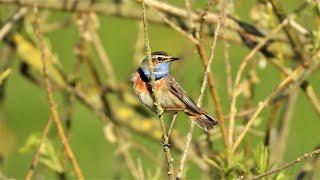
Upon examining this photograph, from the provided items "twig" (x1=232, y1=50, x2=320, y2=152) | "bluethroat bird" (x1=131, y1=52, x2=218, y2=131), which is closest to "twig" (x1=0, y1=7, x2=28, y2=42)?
"bluethroat bird" (x1=131, y1=52, x2=218, y2=131)

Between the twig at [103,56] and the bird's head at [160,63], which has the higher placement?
the twig at [103,56]

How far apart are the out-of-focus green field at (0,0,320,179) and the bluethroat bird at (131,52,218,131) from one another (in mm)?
4951

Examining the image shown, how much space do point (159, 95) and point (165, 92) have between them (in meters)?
0.08

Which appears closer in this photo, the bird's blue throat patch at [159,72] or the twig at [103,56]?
the bird's blue throat patch at [159,72]

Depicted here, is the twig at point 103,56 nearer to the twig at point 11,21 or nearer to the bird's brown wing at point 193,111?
the twig at point 11,21

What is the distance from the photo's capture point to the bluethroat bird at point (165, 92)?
4895mm

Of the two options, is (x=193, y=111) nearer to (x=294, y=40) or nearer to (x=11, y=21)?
(x=294, y=40)

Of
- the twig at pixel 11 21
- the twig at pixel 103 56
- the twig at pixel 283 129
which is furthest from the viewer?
the twig at pixel 103 56

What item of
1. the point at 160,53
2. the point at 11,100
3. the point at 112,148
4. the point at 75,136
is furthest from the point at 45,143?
the point at 11,100

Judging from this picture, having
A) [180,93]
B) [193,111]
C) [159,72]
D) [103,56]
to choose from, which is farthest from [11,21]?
[193,111]

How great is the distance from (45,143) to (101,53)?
1485mm

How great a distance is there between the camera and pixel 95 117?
13.0 m

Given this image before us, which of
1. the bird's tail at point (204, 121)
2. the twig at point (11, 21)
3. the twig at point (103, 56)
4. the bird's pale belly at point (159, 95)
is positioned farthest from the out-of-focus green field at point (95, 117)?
the bird's tail at point (204, 121)

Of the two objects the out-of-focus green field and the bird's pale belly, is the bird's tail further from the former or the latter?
the out-of-focus green field
